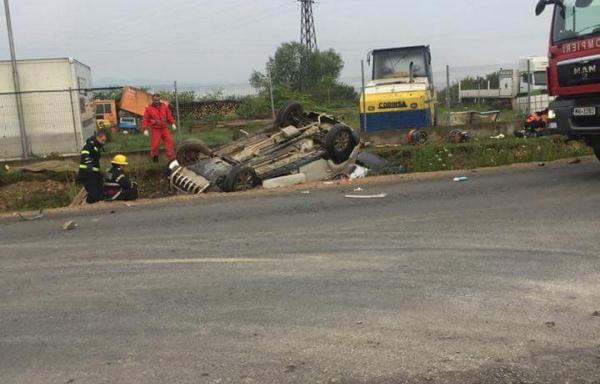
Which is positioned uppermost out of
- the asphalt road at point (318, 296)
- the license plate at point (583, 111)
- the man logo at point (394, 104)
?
the man logo at point (394, 104)

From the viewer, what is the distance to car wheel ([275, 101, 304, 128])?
13805 mm

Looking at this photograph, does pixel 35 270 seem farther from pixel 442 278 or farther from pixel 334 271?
pixel 442 278

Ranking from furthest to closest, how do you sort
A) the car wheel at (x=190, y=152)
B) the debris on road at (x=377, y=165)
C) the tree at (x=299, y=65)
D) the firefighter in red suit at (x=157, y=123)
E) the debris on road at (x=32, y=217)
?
the tree at (x=299, y=65) → the firefighter in red suit at (x=157, y=123) → the car wheel at (x=190, y=152) → the debris on road at (x=377, y=165) → the debris on road at (x=32, y=217)

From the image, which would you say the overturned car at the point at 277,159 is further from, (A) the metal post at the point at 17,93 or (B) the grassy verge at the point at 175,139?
(A) the metal post at the point at 17,93

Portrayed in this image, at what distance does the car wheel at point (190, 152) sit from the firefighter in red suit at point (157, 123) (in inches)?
41.2

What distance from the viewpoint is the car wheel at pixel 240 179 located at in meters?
11.6

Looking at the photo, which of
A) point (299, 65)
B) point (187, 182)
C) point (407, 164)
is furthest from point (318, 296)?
point (299, 65)

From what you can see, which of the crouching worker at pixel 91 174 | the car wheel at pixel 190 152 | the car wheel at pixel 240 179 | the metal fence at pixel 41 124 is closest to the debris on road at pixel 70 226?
the crouching worker at pixel 91 174

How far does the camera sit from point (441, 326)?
4.36 m

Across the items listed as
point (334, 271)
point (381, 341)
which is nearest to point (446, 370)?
point (381, 341)

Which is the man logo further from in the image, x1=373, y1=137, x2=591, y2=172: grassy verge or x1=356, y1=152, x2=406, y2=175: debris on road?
x1=356, y1=152, x2=406, y2=175: debris on road

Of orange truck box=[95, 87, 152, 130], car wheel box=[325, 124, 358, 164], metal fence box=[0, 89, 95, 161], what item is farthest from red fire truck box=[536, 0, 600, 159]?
orange truck box=[95, 87, 152, 130]

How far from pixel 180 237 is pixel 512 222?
4015 millimetres

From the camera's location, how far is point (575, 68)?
9289mm
